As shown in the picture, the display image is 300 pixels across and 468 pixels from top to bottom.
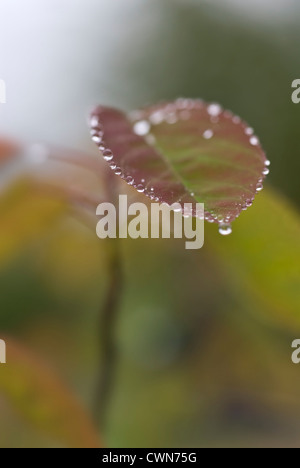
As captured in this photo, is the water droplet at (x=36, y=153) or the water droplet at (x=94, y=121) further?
the water droplet at (x=36, y=153)

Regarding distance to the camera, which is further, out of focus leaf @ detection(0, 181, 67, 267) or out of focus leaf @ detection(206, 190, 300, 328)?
out of focus leaf @ detection(0, 181, 67, 267)

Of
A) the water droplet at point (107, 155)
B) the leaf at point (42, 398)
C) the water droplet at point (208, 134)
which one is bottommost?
the leaf at point (42, 398)

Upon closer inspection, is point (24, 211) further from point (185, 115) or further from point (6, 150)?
point (185, 115)

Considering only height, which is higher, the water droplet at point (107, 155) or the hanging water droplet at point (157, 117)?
the hanging water droplet at point (157, 117)

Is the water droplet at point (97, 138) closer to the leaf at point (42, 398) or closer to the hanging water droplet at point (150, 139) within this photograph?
the hanging water droplet at point (150, 139)

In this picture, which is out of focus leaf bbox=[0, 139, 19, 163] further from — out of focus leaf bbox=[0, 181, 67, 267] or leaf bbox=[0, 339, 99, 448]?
leaf bbox=[0, 339, 99, 448]

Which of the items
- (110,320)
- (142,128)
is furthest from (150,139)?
(110,320)

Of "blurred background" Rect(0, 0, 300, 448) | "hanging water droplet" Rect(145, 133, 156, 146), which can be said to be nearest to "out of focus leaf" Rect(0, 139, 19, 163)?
"blurred background" Rect(0, 0, 300, 448)

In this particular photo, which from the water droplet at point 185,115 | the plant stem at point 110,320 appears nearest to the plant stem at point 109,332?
the plant stem at point 110,320
